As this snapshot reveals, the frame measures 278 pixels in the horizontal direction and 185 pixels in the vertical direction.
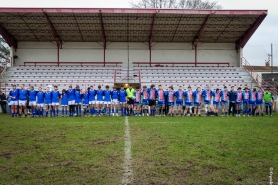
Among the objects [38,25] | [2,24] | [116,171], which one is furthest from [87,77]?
[116,171]

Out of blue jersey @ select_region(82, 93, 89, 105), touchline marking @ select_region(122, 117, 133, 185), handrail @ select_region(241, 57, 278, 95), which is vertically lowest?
touchline marking @ select_region(122, 117, 133, 185)

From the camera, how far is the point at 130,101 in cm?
2025

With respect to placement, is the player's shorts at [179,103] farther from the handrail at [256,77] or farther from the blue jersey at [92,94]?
the handrail at [256,77]

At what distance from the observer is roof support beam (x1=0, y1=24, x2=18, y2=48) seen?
30.5 metres

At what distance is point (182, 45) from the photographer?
34.3 metres

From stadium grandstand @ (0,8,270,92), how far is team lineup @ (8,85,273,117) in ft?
21.1

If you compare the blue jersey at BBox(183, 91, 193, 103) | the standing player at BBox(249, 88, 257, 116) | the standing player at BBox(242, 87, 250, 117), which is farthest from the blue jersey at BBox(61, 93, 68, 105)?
the standing player at BBox(249, 88, 257, 116)

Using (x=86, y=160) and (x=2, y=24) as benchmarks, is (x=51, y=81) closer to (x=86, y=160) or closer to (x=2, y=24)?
(x=2, y=24)

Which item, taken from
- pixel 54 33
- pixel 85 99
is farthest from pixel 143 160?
pixel 54 33

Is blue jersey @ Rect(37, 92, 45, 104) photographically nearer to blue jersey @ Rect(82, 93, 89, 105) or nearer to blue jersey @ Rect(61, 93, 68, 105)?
blue jersey @ Rect(61, 93, 68, 105)

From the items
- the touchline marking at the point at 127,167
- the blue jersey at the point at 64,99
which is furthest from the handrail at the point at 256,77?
the touchline marking at the point at 127,167

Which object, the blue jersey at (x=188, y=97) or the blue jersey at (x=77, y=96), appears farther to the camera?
the blue jersey at (x=188, y=97)

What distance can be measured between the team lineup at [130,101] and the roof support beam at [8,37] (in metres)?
13.3

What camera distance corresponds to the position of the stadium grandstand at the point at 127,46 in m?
28.4
